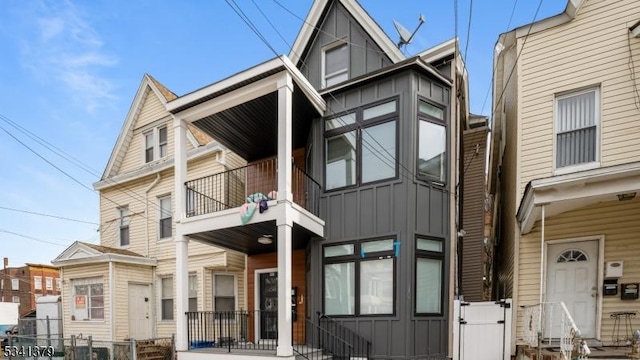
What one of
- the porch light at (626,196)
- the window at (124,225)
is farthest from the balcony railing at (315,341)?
the window at (124,225)

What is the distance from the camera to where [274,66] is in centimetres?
727

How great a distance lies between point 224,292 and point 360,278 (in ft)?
18.7

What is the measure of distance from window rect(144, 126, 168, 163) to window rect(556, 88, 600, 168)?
1213 cm

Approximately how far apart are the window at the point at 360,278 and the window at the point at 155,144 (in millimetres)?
8425

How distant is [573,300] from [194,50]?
964cm

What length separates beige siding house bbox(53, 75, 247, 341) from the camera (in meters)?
11.9

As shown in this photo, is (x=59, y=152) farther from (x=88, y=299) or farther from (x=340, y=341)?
(x=340, y=341)

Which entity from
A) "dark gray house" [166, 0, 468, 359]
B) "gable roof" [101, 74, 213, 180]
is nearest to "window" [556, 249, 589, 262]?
"dark gray house" [166, 0, 468, 359]

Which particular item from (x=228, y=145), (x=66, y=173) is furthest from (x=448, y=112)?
(x=66, y=173)

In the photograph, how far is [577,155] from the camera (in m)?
7.41

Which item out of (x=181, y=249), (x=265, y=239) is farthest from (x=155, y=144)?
(x=265, y=239)

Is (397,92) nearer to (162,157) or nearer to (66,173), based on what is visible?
(162,157)

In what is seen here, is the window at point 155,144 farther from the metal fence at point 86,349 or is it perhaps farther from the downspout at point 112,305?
the metal fence at point 86,349

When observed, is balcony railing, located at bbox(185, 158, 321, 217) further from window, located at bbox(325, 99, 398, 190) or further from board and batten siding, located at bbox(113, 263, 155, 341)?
board and batten siding, located at bbox(113, 263, 155, 341)
